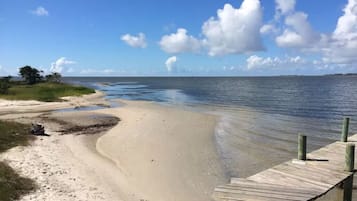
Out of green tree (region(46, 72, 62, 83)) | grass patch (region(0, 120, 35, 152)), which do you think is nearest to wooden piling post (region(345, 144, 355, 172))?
grass patch (region(0, 120, 35, 152))

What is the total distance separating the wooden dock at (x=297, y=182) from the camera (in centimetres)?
884

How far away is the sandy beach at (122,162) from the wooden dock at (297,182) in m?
2.42

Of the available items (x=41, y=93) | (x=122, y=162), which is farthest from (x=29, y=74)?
(x=122, y=162)

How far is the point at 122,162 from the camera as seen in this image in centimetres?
1561

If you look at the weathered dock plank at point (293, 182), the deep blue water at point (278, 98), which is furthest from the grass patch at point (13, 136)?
the deep blue water at point (278, 98)

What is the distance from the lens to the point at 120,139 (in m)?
21.0

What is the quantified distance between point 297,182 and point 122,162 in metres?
8.84

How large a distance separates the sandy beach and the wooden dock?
2.42 m

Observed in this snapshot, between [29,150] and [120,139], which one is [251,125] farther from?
[29,150]

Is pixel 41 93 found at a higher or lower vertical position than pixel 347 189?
higher

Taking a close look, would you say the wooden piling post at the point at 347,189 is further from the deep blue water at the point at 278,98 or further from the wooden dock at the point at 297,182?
the deep blue water at the point at 278,98

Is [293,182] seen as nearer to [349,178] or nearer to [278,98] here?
[349,178]

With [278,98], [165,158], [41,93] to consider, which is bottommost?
[165,158]

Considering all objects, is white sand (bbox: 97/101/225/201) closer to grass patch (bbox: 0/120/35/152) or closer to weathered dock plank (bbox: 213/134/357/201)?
weathered dock plank (bbox: 213/134/357/201)
